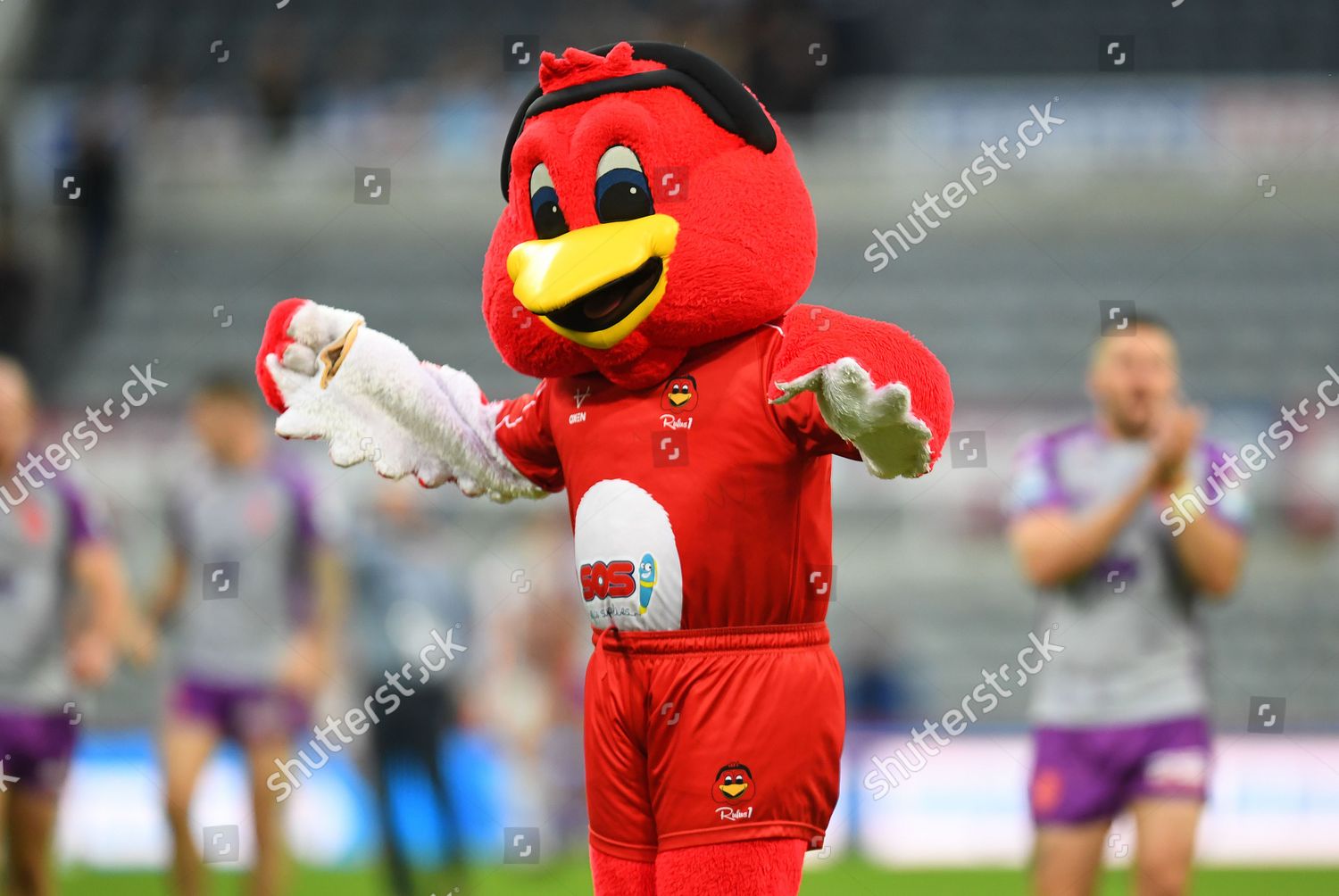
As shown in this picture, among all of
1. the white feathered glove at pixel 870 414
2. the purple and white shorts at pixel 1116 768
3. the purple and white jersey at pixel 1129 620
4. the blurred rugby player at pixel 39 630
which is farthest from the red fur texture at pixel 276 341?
the purple and white shorts at pixel 1116 768

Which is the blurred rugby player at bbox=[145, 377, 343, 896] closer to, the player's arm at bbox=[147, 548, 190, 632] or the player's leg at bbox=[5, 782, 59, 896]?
the player's arm at bbox=[147, 548, 190, 632]

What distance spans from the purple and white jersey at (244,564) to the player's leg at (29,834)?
65cm

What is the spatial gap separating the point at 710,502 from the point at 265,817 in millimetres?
2609

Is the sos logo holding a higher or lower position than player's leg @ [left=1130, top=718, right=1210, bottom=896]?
higher

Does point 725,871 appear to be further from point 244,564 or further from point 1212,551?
point 244,564

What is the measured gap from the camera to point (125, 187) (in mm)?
9711

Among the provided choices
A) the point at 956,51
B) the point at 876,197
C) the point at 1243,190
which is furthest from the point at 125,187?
the point at 1243,190

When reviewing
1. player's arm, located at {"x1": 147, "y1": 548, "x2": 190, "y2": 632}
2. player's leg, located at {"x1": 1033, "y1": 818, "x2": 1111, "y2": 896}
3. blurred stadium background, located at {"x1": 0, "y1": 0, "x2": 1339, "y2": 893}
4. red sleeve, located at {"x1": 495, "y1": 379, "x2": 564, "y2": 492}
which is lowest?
player's leg, located at {"x1": 1033, "y1": 818, "x2": 1111, "y2": 896}

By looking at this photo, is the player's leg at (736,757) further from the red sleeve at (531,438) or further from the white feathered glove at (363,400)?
the white feathered glove at (363,400)

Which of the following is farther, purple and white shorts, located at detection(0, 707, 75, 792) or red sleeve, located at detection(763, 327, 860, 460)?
purple and white shorts, located at detection(0, 707, 75, 792)

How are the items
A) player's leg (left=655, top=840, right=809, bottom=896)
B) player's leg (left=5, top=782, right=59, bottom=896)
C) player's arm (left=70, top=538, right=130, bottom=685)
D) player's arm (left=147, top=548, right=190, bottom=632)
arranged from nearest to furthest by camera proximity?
player's leg (left=655, top=840, right=809, bottom=896) → player's leg (left=5, top=782, right=59, bottom=896) → player's arm (left=70, top=538, right=130, bottom=685) → player's arm (left=147, top=548, right=190, bottom=632)

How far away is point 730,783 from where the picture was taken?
2.49m

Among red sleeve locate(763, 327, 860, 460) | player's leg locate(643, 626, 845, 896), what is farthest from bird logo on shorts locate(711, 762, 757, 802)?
red sleeve locate(763, 327, 860, 460)

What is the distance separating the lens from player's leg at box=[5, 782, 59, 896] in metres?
4.20
